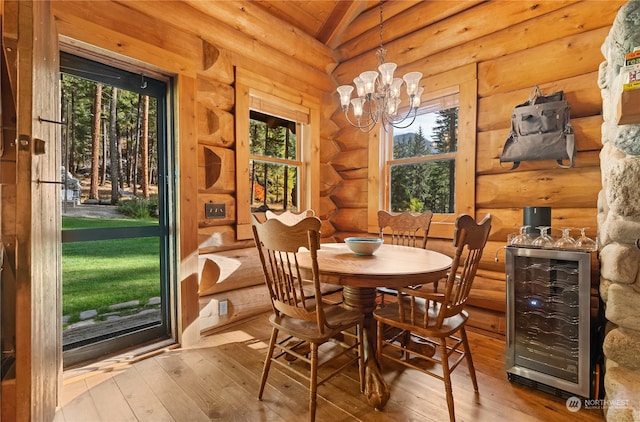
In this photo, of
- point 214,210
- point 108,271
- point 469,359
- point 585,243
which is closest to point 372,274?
point 469,359

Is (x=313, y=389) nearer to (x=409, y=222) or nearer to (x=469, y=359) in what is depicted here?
(x=469, y=359)

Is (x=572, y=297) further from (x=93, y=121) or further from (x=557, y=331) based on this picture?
(x=93, y=121)

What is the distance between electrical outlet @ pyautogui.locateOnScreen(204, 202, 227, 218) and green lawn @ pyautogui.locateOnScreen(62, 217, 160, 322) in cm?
40

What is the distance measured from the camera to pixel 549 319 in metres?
1.80

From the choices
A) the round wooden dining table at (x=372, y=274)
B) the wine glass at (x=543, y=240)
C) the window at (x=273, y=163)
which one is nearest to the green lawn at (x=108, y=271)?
the window at (x=273, y=163)

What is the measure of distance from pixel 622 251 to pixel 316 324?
5.35 ft

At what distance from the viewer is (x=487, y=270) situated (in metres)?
2.56

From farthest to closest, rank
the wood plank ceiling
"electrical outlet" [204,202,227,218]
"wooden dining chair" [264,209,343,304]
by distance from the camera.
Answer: the wood plank ceiling < "electrical outlet" [204,202,227,218] < "wooden dining chair" [264,209,343,304]

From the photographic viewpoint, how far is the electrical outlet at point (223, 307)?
2596 millimetres

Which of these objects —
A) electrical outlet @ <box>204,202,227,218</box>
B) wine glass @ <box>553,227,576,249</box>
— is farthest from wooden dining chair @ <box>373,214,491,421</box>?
electrical outlet @ <box>204,202,227,218</box>

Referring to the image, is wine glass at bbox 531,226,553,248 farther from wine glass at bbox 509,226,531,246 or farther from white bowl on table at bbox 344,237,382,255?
white bowl on table at bbox 344,237,382,255

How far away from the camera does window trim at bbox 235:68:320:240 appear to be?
107 inches

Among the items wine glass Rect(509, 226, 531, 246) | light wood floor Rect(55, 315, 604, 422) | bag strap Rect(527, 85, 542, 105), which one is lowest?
light wood floor Rect(55, 315, 604, 422)

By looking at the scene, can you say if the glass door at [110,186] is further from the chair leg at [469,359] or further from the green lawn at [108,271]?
the chair leg at [469,359]
